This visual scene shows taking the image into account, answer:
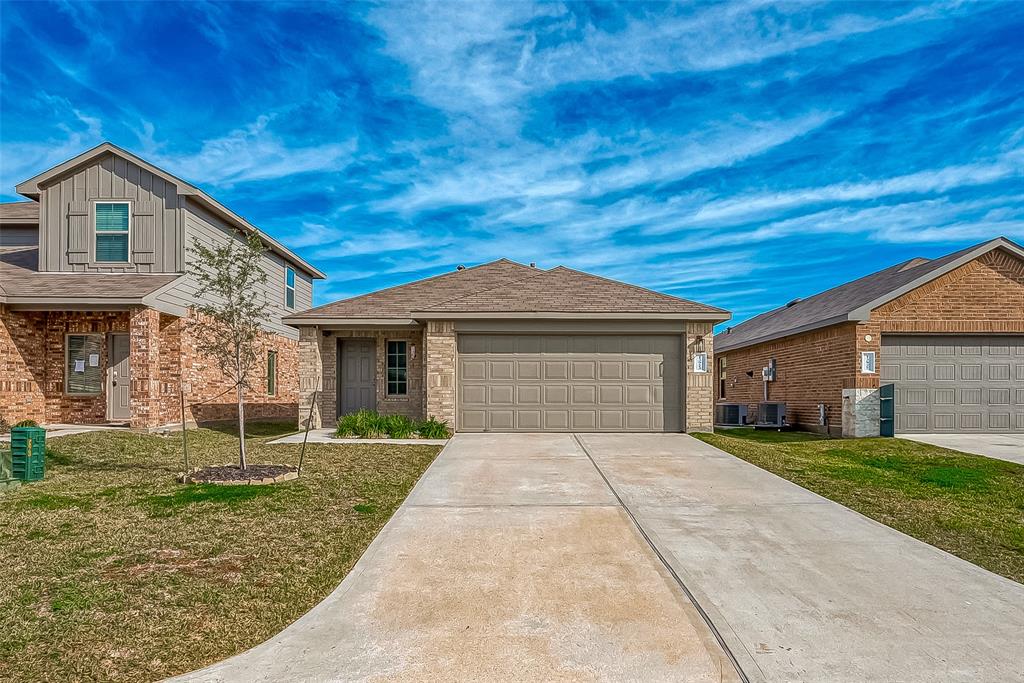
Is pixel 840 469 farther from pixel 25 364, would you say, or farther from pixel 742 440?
pixel 25 364

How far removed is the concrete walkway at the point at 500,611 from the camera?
3.61 metres

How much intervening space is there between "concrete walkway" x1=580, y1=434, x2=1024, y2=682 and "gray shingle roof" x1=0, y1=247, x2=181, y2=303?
12.7 meters

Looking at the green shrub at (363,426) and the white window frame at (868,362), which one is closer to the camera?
the green shrub at (363,426)

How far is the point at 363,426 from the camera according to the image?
14000 millimetres

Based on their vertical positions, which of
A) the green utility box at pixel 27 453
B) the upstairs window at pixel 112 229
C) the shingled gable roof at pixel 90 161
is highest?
the shingled gable roof at pixel 90 161

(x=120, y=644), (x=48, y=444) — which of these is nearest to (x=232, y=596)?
(x=120, y=644)

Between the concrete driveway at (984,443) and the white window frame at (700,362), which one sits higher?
the white window frame at (700,362)

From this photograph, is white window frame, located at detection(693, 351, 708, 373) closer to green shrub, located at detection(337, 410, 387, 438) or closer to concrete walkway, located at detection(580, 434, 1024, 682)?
concrete walkway, located at detection(580, 434, 1024, 682)

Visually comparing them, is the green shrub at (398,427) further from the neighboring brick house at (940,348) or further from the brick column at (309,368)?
the neighboring brick house at (940,348)

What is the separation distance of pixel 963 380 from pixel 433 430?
12.9 m

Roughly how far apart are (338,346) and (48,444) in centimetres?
688

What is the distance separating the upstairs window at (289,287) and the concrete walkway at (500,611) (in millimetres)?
16060

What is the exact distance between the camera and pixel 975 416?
15.0 meters

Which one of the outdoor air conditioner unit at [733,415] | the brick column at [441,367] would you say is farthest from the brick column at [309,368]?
the outdoor air conditioner unit at [733,415]
